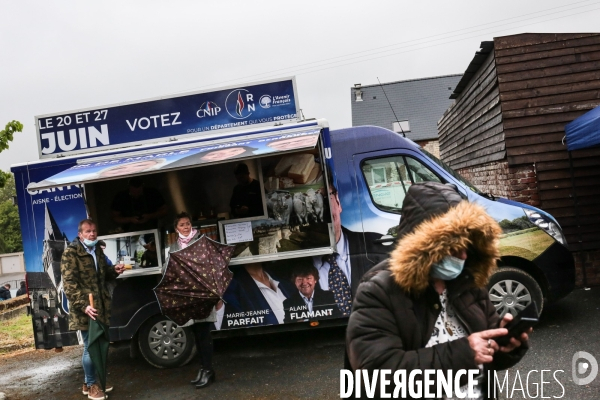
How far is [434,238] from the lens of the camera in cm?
204

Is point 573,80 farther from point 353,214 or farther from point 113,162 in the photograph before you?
point 113,162

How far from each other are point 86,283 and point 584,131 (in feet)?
21.1

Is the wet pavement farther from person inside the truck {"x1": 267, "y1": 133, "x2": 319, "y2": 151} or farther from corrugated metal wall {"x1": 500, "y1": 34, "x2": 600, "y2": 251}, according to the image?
person inside the truck {"x1": 267, "y1": 133, "x2": 319, "y2": 151}

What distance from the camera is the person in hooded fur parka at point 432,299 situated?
196 centimetres

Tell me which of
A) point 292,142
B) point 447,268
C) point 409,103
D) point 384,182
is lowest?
point 447,268

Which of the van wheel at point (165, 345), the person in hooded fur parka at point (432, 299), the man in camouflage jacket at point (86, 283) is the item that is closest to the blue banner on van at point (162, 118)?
the man in camouflage jacket at point (86, 283)

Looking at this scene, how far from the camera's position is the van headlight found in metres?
6.39

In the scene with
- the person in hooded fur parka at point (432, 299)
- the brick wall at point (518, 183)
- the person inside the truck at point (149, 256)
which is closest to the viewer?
the person in hooded fur parka at point (432, 299)

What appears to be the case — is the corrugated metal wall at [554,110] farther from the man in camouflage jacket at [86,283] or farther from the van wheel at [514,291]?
the man in camouflage jacket at [86,283]

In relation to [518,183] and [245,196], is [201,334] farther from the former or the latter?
[518,183]

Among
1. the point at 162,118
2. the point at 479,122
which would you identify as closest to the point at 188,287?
the point at 162,118

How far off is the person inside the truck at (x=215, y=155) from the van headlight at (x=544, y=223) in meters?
3.28

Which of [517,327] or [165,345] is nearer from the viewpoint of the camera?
[517,327]

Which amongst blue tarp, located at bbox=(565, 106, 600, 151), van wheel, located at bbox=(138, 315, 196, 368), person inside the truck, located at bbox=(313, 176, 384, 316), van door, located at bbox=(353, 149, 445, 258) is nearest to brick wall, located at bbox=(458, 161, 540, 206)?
blue tarp, located at bbox=(565, 106, 600, 151)
